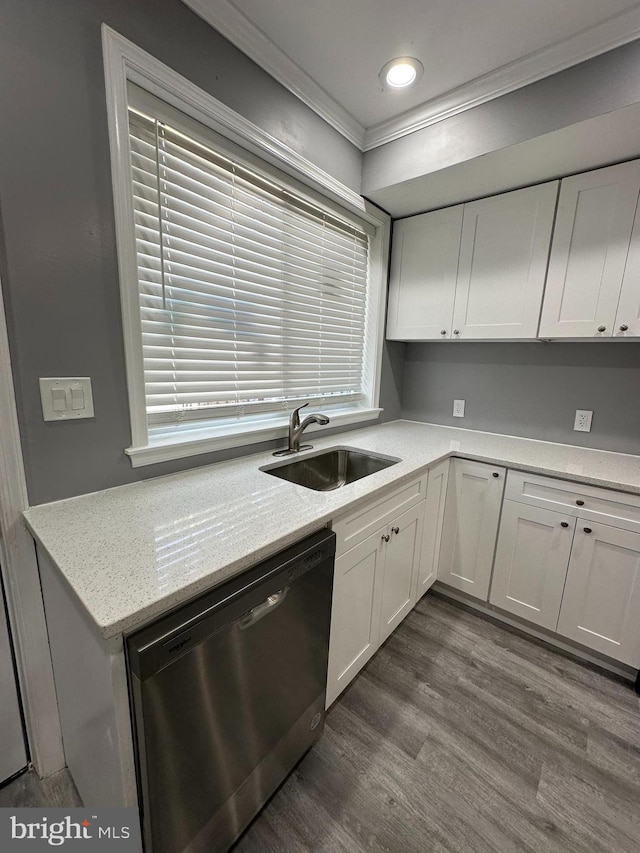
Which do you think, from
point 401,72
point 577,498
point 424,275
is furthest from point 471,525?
point 401,72

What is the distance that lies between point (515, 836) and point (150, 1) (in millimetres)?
2778

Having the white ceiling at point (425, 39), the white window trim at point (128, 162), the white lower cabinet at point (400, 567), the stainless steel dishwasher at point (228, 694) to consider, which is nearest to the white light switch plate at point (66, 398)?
the white window trim at point (128, 162)

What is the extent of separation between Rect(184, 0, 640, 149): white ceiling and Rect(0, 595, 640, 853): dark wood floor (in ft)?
8.42

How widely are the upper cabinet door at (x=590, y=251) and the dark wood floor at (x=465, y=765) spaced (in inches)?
66.2

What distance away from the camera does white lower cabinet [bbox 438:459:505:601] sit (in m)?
1.85

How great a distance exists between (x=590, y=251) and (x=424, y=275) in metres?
0.84

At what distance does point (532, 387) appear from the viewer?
7.01ft

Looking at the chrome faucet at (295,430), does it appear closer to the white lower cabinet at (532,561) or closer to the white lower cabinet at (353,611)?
the white lower cabinet at (353,611)

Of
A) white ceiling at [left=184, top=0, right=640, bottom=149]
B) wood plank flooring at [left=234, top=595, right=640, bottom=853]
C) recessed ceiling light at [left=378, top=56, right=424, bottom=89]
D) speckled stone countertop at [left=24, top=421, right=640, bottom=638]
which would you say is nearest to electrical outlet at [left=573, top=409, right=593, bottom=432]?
speckled stone countertop at [left=24, top=421, right=640, bottom=638]

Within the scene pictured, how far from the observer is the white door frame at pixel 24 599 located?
93 centimetres

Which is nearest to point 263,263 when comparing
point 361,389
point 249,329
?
point 249,329

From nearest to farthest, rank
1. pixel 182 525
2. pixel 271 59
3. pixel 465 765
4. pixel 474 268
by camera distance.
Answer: pixel 182 525, pixel 465 765, pixel 271 59, pixel 474 268

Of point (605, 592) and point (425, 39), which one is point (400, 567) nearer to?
point (605, 592)

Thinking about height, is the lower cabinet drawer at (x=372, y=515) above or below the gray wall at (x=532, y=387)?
below
